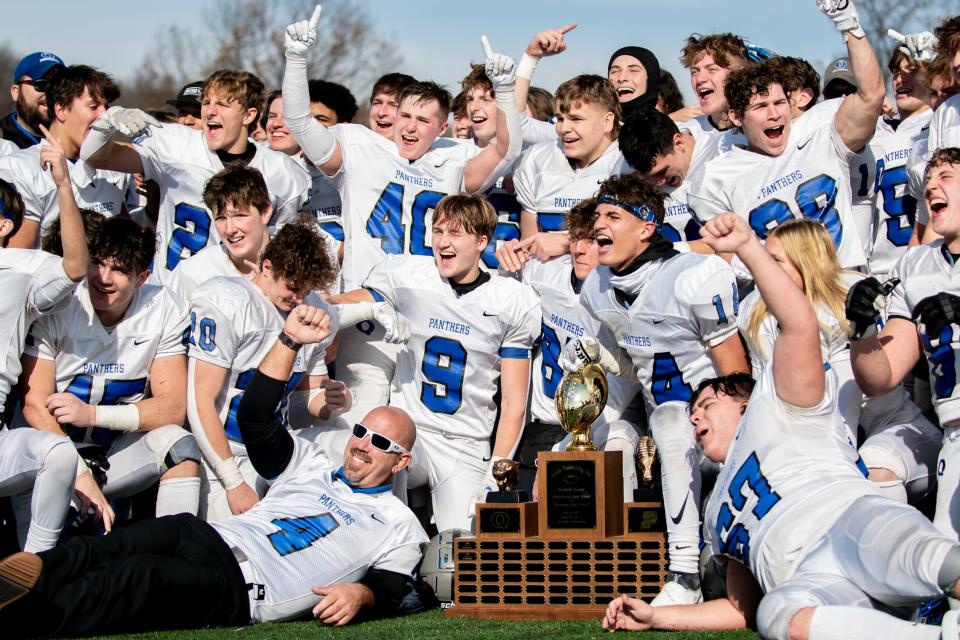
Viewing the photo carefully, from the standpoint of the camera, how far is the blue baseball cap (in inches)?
283

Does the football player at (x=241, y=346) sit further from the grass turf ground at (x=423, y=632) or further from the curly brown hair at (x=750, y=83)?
the curly brown hair at (x=750, y=83)

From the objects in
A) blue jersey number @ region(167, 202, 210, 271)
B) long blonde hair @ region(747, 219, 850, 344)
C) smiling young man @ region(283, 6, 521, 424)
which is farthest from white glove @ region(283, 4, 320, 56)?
long blonde hair @ region(747, 219, 850, 344)

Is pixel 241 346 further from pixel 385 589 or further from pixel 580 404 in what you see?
pixel 580 404

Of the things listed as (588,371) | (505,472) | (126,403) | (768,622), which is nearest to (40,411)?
(126,403)

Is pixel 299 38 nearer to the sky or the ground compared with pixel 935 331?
nearer to the sky

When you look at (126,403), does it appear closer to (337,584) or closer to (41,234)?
(41,234)

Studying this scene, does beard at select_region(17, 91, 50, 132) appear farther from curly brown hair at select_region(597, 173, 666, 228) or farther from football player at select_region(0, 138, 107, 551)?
curly brown hair at select_region(597, 173, 666, 228)

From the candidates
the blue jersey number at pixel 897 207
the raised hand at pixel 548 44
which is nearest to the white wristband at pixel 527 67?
the raised hand at pixel 548 44

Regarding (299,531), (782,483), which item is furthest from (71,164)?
(782,483)

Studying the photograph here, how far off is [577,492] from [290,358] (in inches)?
57.7

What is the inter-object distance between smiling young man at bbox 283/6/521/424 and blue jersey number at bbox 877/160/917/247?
1851 millimetres

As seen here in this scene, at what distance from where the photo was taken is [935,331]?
14.0 ft

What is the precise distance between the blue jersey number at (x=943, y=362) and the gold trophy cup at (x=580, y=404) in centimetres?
131

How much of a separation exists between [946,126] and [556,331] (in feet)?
6.48
